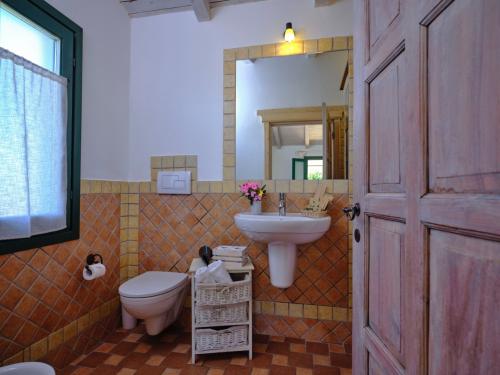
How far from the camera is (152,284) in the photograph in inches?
68.9

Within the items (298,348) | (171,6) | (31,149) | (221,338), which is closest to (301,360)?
(298,348)

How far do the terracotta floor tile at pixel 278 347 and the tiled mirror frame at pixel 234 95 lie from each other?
1.07 metres

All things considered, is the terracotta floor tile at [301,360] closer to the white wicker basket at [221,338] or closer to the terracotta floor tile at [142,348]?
the white wicker basket at [221,338]

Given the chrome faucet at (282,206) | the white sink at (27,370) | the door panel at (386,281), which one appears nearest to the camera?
the door panel at (386,281)

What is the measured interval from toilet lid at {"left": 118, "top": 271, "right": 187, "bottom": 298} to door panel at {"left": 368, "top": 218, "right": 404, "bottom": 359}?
1232mm

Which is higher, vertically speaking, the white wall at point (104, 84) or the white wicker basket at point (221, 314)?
the white wall at point (104, 84)

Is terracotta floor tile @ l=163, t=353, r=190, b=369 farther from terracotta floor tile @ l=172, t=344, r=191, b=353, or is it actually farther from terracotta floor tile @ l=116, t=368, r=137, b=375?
terracotta floor tile @ l=116, t=368, r=137, b=375

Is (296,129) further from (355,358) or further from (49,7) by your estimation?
(49,7)

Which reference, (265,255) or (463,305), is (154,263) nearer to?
(265,255)

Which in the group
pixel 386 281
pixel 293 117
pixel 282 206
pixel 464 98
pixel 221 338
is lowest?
pixel 221 338

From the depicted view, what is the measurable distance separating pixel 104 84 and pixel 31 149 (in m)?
0.80

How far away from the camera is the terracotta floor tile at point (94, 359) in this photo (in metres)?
1.64

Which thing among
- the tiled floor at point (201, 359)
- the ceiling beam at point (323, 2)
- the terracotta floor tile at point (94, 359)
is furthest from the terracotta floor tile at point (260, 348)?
the ceiling beam at point (323, 2)

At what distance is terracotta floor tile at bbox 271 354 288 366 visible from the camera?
1651 millimetres
